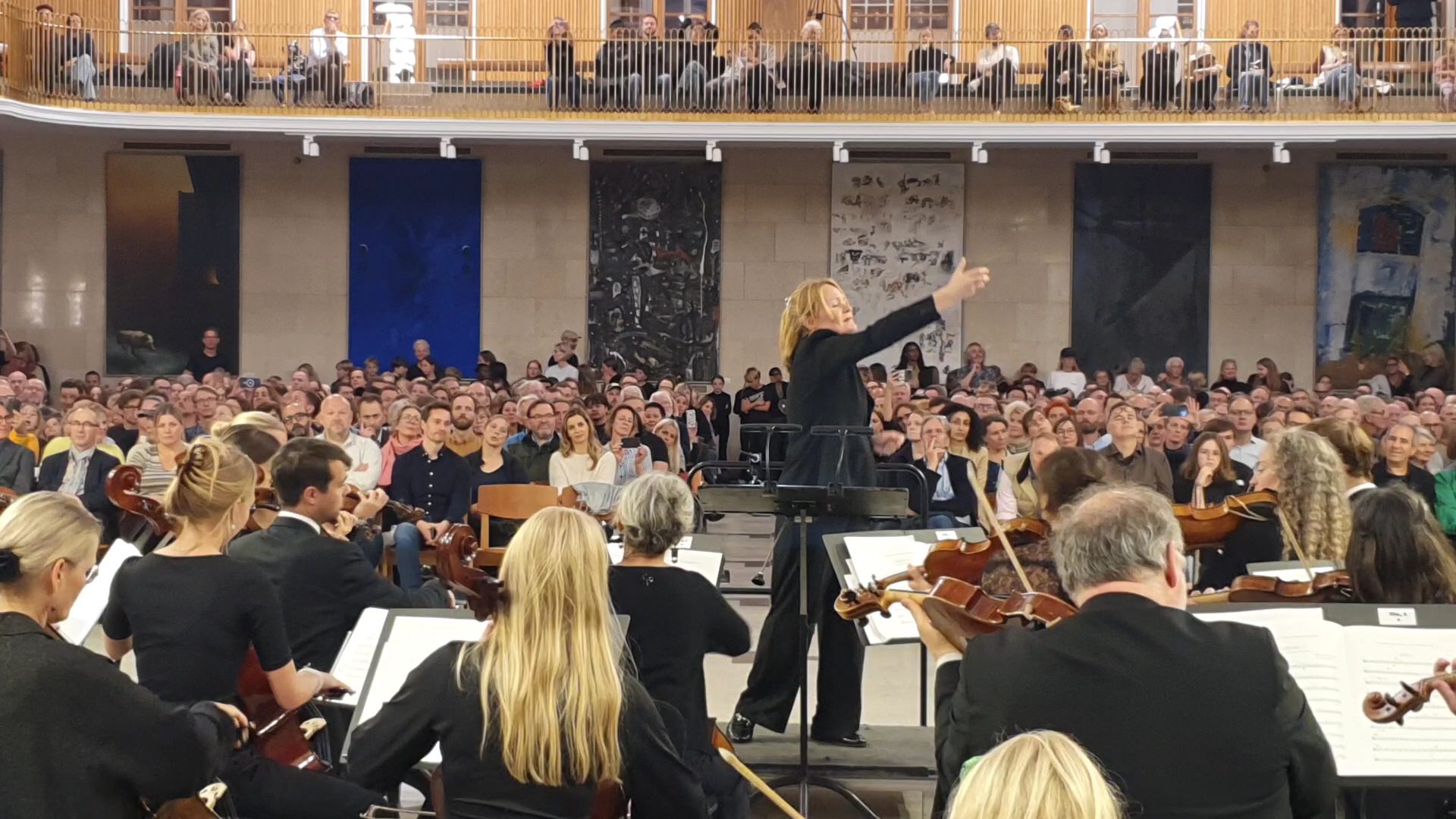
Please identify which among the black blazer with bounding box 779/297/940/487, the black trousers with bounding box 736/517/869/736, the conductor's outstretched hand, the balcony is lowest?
the black trousers with bounding box 736/517/869/736

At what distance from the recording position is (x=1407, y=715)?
12.7ft

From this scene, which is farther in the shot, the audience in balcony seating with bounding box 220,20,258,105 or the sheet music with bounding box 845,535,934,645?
the audience in balcony seating with bounding box 220,20,258,105

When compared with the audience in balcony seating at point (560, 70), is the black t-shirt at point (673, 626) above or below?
below

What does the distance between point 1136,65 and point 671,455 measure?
9.56m

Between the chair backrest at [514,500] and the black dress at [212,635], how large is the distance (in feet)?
14.8

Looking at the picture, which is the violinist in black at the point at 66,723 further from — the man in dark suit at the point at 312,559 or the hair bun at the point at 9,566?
the man in dark suit at the point at 312,559

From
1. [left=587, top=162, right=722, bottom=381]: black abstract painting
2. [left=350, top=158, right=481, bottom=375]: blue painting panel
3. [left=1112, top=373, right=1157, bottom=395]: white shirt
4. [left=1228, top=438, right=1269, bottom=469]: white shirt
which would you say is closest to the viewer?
[left=1228, top=438, right=1269, bottom=469]: white shirt

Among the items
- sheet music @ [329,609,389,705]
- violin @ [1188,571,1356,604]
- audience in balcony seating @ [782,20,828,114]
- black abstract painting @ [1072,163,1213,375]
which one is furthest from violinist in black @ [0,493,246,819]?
black abstract painting @ [1072,163,1213,375]

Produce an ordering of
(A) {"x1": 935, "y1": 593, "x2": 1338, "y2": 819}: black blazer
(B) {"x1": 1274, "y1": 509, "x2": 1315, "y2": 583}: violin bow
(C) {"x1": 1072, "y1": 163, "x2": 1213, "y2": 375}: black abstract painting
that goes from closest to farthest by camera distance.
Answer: (A) {"x1": 935, "y1": 593, "x2": 1338, "y2": 819}: black blazer < (B) {"x1": 1274, "y1": 509, "x2": 1315, "y2": 583}: violin bow < (C) {"x1": 1072, "y1": 163, "x2": 1213, "y2": 375}: black abstract painting

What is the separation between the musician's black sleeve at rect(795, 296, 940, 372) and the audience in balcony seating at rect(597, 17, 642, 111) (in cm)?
1251

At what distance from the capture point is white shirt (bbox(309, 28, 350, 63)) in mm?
17719

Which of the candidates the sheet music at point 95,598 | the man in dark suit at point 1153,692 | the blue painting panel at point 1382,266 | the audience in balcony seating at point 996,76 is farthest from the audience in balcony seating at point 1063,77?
the man in dark suit at point 1153,692

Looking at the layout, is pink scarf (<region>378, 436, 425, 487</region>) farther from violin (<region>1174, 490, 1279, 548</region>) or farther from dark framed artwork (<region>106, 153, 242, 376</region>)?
dark framed artwork (<region>106, 153, 242, 376</region>)

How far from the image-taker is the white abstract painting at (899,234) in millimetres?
19344
